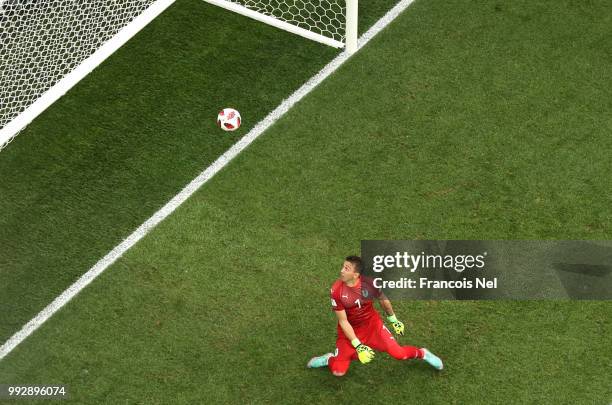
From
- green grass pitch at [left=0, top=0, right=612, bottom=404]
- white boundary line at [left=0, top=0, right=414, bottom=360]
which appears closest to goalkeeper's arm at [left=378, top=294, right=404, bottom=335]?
green grass pitch at [left=0, top=0, right=612, bottom=404]

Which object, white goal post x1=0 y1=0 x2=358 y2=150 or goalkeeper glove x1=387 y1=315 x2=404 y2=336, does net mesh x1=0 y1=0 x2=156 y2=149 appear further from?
goalkeeper glove x1=387 y1=315 x2=404 y2=336

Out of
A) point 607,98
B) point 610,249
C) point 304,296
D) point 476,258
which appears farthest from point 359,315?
point 607,98

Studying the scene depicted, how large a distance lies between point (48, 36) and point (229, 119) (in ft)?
7.12

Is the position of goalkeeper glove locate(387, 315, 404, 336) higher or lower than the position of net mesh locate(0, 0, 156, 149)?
lower

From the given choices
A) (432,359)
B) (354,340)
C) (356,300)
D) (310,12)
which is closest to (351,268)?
(356,300)

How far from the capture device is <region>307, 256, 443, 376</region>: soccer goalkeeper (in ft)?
27.0

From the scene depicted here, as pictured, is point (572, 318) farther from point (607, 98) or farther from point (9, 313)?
point (9, 313)

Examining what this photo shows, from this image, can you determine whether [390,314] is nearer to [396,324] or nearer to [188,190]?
[396,324]

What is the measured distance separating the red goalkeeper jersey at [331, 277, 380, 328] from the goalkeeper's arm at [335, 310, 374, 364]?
7cm

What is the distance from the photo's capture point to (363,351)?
324 inches

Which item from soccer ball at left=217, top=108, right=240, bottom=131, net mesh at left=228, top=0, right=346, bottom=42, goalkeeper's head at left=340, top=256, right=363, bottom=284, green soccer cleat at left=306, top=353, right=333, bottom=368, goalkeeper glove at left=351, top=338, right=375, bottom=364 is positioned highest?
net mesh at left=228, top=0, right=346, bottom=42

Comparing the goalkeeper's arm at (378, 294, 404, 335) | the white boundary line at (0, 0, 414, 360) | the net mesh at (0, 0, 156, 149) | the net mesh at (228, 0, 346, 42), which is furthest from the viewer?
the net mesh at (228, 0, 346, 42)

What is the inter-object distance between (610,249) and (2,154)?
6233 mm

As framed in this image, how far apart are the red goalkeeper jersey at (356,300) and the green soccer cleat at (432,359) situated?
0.65 meters
